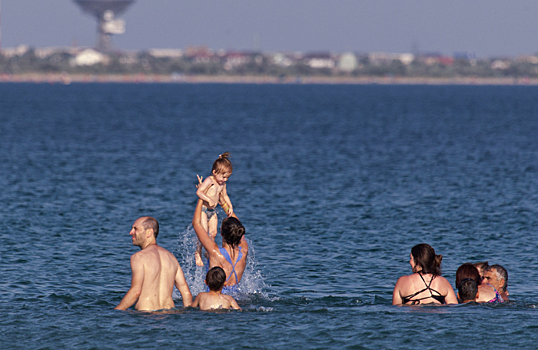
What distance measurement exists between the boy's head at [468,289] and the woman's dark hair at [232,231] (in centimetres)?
434

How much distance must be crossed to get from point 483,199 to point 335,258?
1292 cm

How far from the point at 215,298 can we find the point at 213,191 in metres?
1.99

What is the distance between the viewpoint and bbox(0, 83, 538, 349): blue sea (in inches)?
500

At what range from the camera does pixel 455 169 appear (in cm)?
4156

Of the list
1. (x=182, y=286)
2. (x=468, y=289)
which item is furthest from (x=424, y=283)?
(x=182, y=286)

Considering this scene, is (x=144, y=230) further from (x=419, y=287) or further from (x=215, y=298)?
(x=419, y=287)

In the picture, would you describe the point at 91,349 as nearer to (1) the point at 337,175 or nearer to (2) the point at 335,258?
(2) the point at 335,258

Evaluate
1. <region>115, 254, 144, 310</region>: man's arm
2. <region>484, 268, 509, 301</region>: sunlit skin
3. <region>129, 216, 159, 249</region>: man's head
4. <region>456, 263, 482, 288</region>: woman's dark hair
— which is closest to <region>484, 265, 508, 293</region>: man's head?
<region>484, 268, 509, 301</region>: sunlit skin

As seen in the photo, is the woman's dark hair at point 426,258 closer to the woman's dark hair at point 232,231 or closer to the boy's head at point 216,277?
the woman's dark hair at point 232,231

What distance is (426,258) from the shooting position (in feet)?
41.6

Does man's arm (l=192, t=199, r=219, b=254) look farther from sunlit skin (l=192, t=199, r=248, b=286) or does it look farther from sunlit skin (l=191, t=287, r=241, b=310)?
sunlit skin (l=191, t=287, r=241, b=310)

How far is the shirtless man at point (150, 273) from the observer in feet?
39.5

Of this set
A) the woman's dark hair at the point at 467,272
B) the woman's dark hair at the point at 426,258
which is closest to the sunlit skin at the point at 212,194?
the woman's dark hair at the point at 426,258

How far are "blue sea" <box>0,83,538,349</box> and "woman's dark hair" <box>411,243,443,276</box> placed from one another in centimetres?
104
